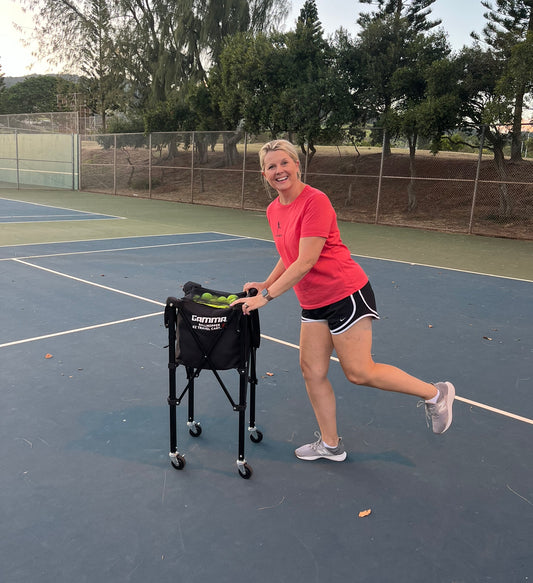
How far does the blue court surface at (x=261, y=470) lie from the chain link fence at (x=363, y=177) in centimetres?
1274

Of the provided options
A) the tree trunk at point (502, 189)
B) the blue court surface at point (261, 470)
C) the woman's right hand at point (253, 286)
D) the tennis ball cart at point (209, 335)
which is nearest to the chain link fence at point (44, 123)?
the tree trunk at point (502, 189)

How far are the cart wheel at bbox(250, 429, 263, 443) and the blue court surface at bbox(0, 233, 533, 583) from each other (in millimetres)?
50

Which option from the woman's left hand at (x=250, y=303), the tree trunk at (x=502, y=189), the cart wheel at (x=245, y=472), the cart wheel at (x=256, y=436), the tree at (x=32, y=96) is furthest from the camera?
the tree at (x=32, y=96)

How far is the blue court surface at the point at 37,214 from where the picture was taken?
15.8 metres

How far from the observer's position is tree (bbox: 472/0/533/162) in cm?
1477

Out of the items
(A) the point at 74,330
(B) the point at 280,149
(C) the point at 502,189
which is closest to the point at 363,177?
(C) the point at 502,189

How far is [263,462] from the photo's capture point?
328 centimetres

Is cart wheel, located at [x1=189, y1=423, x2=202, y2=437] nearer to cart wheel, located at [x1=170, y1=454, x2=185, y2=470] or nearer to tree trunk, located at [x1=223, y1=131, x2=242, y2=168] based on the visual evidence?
cart wheel, located at [x1=170, y1=454, x2=185, y2=470]

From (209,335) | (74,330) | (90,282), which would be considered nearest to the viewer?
(209,335)

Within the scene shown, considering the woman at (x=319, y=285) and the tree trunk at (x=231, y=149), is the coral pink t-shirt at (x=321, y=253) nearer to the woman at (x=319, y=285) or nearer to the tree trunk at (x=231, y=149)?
the woman at (x=319, y=285)

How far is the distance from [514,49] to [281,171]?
1491 centimetres

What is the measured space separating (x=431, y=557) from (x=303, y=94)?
18313 millimetres

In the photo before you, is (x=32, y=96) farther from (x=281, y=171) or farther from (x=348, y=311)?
(x=348, y=311)

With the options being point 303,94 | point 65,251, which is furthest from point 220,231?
point 303,94
